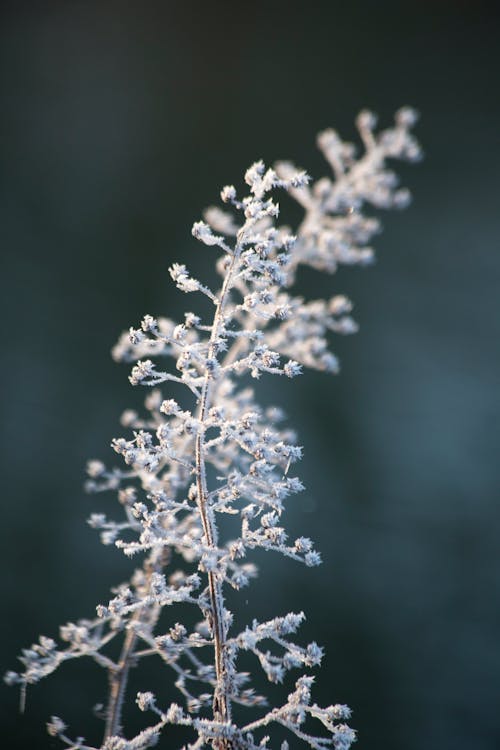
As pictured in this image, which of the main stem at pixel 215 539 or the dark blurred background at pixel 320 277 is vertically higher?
the dark blurred background at pixel 320 277

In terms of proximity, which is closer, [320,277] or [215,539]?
[215,539]

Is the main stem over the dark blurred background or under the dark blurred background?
under

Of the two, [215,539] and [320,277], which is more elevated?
[320,277]

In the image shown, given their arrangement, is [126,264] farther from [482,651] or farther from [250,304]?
[482,651]

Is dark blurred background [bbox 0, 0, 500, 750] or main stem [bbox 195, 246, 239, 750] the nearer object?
main stem [bbox 195, 246, 239, 750]
